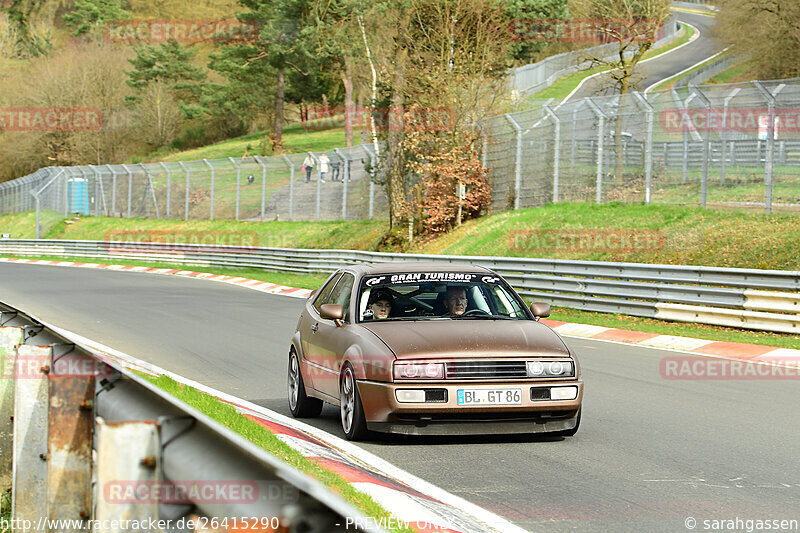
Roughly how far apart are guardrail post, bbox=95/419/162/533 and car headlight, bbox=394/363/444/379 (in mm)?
5030

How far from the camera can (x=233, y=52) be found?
271 feet

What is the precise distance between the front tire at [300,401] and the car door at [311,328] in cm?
15

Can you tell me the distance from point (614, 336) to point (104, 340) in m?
8.23

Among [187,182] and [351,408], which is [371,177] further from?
[351,408]

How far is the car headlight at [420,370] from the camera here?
8180mm

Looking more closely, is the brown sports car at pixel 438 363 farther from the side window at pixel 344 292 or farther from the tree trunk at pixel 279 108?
the tree trunk at pixel 279 108

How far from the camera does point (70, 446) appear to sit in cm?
405

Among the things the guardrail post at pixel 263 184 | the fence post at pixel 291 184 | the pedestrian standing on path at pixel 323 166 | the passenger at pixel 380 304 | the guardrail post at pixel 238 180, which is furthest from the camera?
the guardrail post at pixel 238 180

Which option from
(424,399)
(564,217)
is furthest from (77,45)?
(424,399)

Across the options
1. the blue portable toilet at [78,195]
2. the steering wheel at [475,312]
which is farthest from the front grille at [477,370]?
the blue portable toilet at [78,195]

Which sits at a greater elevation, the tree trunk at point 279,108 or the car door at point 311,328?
the tree trunk at point 279,108

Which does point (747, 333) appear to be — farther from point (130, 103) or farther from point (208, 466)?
point (130, 103)

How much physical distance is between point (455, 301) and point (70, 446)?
583 centimetres

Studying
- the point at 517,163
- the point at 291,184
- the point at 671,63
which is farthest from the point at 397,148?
the point at 671,63
